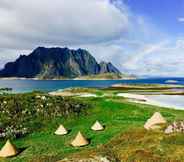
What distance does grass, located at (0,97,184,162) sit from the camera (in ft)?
58.4

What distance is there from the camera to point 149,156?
16984 millimetres

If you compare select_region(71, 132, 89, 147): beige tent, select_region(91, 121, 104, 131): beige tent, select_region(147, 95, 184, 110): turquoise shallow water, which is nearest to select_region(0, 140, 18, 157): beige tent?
select_region(71, 132, 89, 147): beige tent

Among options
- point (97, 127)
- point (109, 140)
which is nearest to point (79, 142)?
point (109, 140)

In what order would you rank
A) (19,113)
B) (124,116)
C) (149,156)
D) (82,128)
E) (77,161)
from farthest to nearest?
(124,116) < (19,113) < (82,128) < (149,156) < (77,161)

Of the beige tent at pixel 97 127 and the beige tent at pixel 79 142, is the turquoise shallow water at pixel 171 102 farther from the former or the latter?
the beige tent at pixel 79 142

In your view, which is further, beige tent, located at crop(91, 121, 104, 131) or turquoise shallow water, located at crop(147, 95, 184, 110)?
turquoise shallow water, located at crop(147, 95, 184, 110)

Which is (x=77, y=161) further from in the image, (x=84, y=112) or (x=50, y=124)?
(x=84, y=112)

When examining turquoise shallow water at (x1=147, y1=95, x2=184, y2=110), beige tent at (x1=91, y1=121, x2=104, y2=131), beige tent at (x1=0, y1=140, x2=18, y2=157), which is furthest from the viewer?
turquoise shallow water at (x1=147, y1=95, x2=184, y2=110)

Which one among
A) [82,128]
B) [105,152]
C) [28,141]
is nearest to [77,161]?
[105,152]

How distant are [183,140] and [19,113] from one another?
82.8ft

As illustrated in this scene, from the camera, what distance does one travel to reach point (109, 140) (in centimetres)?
2802

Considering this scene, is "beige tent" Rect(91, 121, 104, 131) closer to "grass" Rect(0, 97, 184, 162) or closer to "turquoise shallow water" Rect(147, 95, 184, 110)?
"grass" Rect(0, 97, 184, 162)

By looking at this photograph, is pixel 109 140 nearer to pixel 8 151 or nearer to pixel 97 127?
pixel 97 127

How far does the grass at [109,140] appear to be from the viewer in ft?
58.4
